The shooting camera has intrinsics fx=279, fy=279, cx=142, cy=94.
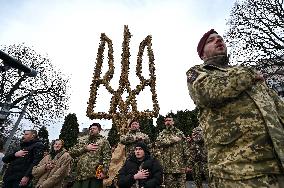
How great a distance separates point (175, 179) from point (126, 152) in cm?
143

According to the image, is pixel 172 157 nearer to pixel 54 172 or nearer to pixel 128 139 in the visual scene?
pixel 128 139

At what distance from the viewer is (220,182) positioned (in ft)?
6.15

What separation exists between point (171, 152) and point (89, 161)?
218 centimetres

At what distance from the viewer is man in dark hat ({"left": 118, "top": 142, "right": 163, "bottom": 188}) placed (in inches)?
181

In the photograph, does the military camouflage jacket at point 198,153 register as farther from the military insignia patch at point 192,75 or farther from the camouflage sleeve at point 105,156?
the military insignia patch at point 192,75

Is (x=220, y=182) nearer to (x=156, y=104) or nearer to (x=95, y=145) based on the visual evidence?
(x=95, y=145)

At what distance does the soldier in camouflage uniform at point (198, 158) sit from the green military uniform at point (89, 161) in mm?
2502

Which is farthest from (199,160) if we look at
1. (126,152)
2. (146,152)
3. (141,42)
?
(141,42)

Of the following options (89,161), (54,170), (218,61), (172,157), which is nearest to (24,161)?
(54,170)

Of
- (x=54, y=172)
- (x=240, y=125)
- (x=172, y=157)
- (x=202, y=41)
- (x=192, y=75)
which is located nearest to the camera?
(x=240, y=125)

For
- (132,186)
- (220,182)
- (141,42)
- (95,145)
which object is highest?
(141,42)

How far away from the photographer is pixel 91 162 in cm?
594

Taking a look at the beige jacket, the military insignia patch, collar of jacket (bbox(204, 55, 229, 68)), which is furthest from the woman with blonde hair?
collar of jacket (bbox(204, 55, 229, 68))

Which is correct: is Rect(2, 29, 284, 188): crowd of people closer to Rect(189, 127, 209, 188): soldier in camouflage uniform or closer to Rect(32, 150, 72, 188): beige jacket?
Rect(32, 150, 72, 188): beige jacket
